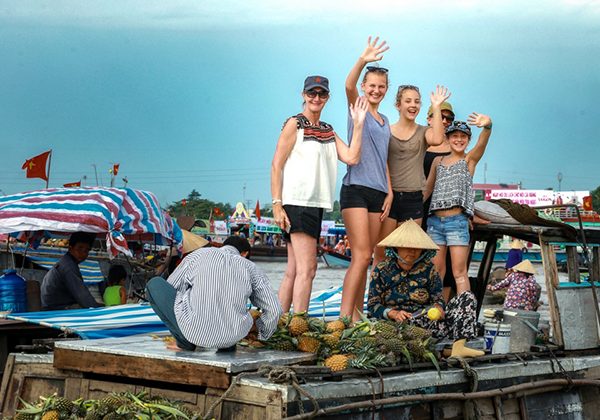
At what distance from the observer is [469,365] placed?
5.93m

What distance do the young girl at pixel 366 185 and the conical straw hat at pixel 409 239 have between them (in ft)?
2.04

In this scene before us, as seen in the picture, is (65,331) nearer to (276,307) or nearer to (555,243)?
(276,307)

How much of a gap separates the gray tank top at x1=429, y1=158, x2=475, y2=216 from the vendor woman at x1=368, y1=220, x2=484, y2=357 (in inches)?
36.9

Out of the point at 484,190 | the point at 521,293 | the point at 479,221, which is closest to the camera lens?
the point at 479,221

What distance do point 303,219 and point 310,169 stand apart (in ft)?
1.35

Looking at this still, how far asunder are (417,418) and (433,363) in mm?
399

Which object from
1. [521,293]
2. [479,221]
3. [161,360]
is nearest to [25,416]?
[161,360]

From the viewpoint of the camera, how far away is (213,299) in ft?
17.6

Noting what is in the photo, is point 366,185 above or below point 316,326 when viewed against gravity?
above

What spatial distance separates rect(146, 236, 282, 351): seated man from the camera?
17.6 feet

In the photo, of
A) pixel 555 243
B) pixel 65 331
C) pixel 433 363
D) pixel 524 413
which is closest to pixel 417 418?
pixel 433 363

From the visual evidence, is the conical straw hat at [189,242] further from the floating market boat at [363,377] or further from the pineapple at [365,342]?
the pineapple at [365,342]

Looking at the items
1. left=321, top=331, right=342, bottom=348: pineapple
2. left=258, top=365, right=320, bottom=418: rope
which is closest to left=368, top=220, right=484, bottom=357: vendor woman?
left=321, top=331, right=342, bottom=348: pineapple

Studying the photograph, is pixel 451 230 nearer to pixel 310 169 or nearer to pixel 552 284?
pixel 552 284
